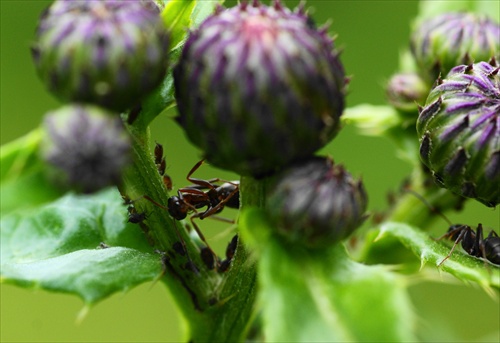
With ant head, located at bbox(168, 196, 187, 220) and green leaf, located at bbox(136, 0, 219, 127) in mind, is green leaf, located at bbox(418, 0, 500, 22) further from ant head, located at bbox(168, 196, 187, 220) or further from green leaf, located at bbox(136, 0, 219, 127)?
green leaf, located at bbox(136, 0, 219, 127)

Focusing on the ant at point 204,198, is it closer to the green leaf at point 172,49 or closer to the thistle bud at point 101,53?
the green leaf at point 172,49

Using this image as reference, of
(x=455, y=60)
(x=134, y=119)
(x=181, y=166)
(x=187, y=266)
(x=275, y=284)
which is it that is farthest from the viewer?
(x=181, y=166)

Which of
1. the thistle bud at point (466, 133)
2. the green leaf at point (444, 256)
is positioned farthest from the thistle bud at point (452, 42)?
the green leaf at point (444, 256)

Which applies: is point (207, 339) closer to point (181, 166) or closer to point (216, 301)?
point (216, 301)

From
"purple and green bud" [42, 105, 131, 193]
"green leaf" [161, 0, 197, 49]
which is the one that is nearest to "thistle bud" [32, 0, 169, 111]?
"purple and green bud" [42, 105, 131, 193]

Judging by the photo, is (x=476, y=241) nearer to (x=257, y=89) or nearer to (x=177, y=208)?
(x=177, y=208)

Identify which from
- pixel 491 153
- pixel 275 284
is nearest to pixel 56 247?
pixel 275 284
